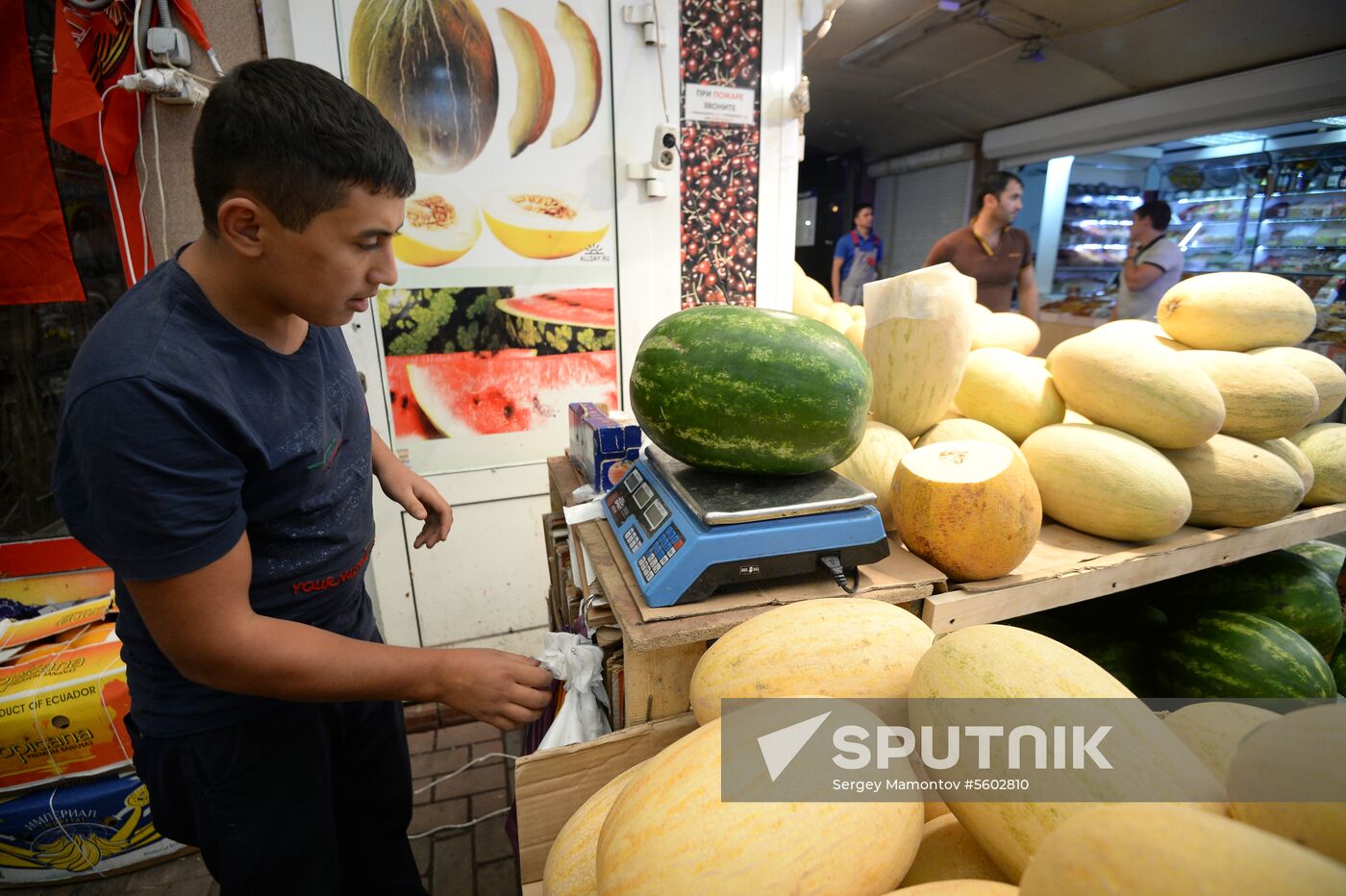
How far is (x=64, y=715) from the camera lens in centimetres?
206

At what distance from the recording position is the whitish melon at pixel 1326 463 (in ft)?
6.29

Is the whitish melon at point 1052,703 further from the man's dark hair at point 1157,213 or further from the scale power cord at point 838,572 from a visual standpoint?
the man's dark hair at point 1157,213

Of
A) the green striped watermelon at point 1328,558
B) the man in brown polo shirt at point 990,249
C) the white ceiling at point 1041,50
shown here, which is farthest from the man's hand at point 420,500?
the white ceiling at point 1041,50

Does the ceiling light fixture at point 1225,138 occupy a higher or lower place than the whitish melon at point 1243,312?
higher

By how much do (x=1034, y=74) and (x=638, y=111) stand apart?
6.58m

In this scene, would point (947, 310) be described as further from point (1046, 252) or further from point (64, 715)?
point (1046, 252)

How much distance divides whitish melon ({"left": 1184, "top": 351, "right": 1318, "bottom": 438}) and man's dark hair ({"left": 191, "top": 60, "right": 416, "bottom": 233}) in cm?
219

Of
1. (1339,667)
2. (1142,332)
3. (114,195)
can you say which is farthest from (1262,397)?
(114,195)

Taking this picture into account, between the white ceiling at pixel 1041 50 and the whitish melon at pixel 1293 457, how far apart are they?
548 cm

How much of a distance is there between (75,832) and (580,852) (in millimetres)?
2325

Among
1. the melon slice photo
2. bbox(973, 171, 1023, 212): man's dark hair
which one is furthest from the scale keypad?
bbox(973, 171, 1023, 212): man's dark hair

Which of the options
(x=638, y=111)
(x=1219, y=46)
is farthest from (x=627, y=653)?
(x=1219, y=46)

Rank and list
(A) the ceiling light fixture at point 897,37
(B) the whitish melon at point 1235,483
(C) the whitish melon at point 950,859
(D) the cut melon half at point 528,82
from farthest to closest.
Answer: (A) the ceiling light fixture at point 897,37
(D) the cut melon half at point 528,82
(B) the whitish melon at point 1235,483
(C) the whitish melon at point 950,859

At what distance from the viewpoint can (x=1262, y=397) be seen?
5.71 feet
